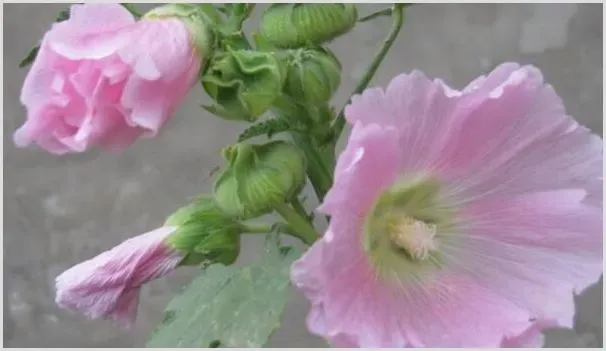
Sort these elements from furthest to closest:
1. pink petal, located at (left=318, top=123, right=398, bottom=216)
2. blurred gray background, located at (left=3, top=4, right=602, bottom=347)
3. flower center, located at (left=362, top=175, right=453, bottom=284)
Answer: blurred gray background, located at (left=3, top=4, right=602, bottom=347), flower center, located at (left=362, top=175, right=453, bottom=284), pink petal, located at (left=318, top=123, right=398, bottom=216)

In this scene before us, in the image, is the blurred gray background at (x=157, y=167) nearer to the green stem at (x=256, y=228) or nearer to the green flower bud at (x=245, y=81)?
the green stem at (x=256, y=228)

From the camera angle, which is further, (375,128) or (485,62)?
(485,62)

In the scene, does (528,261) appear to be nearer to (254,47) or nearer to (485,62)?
(254,47)

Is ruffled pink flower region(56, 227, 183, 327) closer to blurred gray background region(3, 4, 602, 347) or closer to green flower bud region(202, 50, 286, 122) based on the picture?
green flower bud region(202, 50, 286, 122)

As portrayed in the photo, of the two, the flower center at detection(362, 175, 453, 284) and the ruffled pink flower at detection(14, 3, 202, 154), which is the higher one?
the ruffled pink flower at detection(14, 3, 202, 154)

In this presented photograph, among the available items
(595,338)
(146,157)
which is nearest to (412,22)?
(146,157)

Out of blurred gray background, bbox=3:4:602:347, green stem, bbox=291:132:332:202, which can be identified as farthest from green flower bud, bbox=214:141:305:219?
blurred gray background, bbox=3:4:602:347

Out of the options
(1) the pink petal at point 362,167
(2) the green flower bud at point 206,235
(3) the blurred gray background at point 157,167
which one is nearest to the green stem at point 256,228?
(2) the green flower bud at point 206,235
